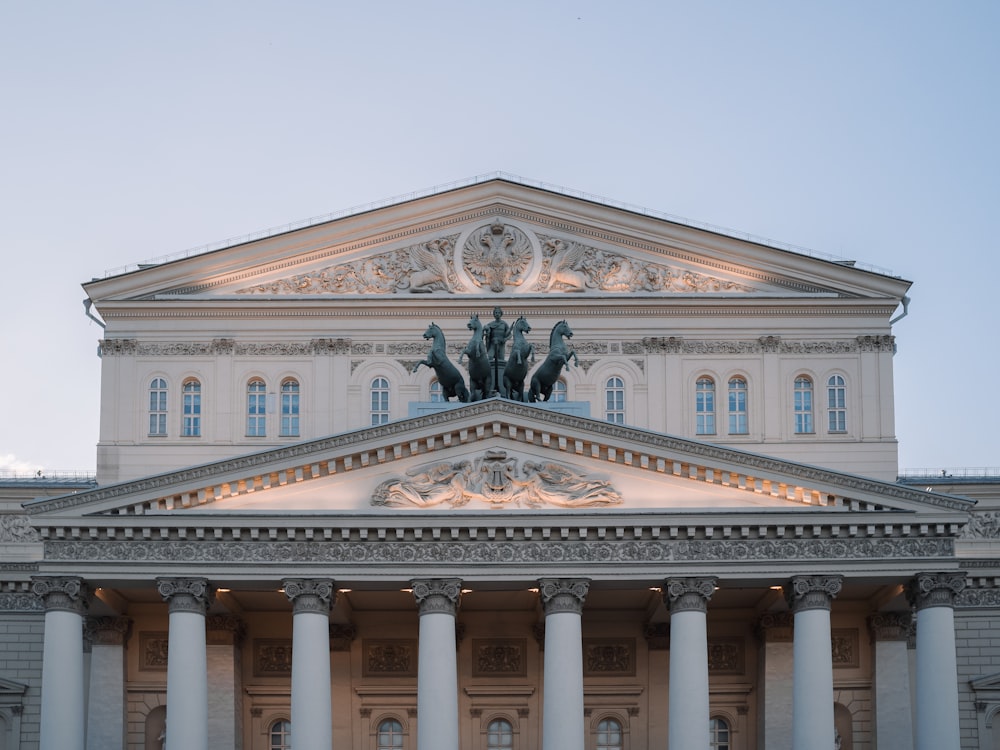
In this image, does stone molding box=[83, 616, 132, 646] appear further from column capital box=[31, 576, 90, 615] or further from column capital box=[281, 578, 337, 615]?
column capital box=[281, 578, 337, 615]

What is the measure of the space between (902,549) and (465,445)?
10.5 m

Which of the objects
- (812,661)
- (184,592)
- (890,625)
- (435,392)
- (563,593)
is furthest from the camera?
(435,392)

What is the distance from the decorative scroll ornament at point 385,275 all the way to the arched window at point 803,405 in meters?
10.3

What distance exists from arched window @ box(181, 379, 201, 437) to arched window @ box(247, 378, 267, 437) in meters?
1.42

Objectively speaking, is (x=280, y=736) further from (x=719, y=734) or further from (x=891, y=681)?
(x=891, y=681)

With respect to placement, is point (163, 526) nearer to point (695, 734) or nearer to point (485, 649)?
point (485, 649)

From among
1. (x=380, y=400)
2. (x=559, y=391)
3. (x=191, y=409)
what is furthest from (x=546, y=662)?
(x=191, y=409)

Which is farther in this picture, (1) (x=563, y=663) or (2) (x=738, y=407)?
(2) (x=738, y=407)

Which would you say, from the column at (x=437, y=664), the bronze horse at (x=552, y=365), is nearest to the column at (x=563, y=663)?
the column at (x=437, y=664)

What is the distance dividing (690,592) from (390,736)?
983 cm

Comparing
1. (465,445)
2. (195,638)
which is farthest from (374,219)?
(195,638)

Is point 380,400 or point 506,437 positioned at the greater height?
point 380,400

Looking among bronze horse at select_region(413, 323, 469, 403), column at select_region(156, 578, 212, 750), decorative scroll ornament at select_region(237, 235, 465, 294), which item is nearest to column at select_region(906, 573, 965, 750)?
bronze horse at select_region(413, 323, 469, 403)

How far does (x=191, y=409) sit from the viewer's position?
188 ft
